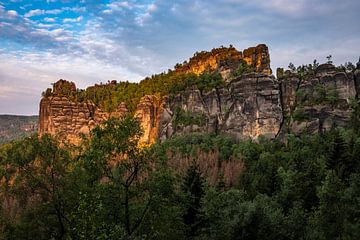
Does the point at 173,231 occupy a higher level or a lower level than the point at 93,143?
lower

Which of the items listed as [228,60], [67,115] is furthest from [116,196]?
[67,115]

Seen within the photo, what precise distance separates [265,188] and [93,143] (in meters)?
34.3

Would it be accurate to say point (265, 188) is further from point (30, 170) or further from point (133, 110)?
point (133, 110)

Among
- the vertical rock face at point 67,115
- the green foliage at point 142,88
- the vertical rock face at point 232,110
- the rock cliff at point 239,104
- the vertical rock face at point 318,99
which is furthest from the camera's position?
the vertical rock face at point 67,115

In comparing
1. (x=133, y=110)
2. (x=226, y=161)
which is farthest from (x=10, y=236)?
(x=133, y=110)

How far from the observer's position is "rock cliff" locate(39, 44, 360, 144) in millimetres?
78738

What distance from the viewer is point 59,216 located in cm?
2062

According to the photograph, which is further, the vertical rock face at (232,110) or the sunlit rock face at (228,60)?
the sunlit rock face at (228,60)

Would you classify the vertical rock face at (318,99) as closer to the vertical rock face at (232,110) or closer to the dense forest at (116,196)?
the vertical rock face at (232,110)

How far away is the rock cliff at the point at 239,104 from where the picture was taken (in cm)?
7874

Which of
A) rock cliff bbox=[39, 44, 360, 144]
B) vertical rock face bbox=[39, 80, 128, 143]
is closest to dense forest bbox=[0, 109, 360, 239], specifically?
rock cliff bbox=[39, 44, 360, 144]

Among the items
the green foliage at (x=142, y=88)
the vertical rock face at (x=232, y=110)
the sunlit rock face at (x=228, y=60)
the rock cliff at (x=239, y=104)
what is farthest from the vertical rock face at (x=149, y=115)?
the sunlit rock face at (x=228, y=60)

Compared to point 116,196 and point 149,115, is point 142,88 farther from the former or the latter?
point 116,196

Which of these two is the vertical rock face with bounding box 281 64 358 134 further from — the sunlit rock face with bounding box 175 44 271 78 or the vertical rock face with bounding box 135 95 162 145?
the vertical rock face with bounding box 135 95 162 145
